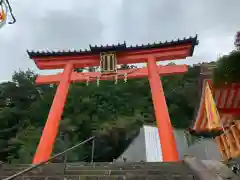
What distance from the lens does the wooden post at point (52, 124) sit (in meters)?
9.37

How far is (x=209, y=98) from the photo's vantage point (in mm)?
5449

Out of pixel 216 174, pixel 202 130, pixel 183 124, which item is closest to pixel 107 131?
pixel 183 124

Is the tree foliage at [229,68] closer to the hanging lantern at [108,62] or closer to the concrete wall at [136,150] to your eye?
the hanging lantern at [108,62]

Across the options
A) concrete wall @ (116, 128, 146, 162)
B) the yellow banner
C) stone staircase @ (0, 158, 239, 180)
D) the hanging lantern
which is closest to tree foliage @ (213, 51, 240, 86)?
the yellow banner

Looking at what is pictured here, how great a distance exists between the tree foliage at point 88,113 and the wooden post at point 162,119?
7.05m

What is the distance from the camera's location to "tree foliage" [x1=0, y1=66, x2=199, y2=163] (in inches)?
701

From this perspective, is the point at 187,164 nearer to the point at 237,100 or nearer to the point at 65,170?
the point at 237,100

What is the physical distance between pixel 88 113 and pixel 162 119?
11.9 metres

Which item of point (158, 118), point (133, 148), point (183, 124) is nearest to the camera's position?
point (158, 118)

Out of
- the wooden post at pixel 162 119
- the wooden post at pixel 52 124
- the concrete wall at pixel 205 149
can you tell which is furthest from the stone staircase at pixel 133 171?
the concrete wall at pixel 205 149

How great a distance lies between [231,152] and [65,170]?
9.64ft

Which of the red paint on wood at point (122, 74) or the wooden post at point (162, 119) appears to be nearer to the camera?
the wooden post at point (162, 119)

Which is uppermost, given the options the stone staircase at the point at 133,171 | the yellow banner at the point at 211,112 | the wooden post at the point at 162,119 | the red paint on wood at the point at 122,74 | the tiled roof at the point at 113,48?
the tiled roof at the point at 113,48

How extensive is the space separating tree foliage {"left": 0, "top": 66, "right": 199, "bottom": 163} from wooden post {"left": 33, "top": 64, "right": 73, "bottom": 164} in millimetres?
5722
